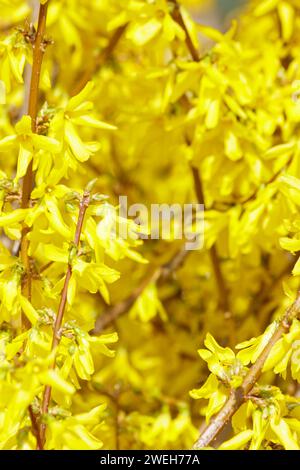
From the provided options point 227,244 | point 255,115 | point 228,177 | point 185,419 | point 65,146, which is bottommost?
point 185,419

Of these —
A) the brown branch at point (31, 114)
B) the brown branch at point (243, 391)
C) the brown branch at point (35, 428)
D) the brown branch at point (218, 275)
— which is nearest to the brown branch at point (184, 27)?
the brown branch at point (218, 275)

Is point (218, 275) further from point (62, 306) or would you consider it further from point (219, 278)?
point (62, 306)

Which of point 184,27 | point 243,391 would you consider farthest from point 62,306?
point 184,27

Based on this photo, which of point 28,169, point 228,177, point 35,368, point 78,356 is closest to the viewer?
point 35,368

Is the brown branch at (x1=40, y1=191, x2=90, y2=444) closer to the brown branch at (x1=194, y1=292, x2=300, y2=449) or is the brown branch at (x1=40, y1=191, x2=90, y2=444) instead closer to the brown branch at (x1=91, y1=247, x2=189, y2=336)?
the brown branch at (x1=194, y1=292, x2=300, y2=449)

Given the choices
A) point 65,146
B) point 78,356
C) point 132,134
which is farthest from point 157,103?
point 78,356

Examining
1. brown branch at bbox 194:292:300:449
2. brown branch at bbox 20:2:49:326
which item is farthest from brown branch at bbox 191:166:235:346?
brown branch at bbox 194:292:300:449
